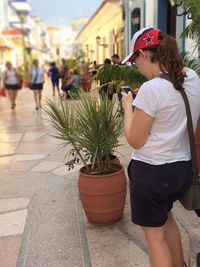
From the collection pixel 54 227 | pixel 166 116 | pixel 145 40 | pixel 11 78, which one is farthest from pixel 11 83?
pixel 166 116

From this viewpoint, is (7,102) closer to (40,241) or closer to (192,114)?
(40,241)

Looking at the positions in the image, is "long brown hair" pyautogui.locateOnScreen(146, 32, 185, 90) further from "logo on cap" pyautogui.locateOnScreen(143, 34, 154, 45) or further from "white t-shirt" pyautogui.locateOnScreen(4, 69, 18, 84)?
"white t-shirt" pyautogui.locateOnScreen(4, 69, 18, 84)

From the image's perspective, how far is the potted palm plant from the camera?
3357 millimetres

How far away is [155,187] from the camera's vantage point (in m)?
2.05

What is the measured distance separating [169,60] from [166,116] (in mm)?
295

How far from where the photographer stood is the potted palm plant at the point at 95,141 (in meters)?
3.36

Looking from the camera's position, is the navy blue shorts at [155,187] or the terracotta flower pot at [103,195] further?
the terracotta flower pot at [103,195]

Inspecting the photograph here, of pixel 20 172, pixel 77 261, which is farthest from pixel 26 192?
pixel 77 261

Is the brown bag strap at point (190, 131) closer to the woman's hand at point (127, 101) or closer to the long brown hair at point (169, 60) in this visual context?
the long brown hair at point (169, 60)

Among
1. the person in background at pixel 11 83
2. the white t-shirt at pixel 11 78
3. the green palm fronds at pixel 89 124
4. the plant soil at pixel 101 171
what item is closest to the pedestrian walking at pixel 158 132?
the green palm fronds at pixel 89 124

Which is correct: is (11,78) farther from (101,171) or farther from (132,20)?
(101,171)

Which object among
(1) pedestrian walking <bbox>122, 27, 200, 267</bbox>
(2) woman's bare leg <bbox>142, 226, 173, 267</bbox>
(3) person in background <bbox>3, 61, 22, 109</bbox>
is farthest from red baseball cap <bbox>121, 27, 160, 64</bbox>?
(3) person in background <bbox>3, 61, 22, 109</bbox>

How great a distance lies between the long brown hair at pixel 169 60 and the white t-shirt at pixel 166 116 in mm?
46

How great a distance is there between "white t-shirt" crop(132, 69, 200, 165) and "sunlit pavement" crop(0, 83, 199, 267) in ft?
3.95
